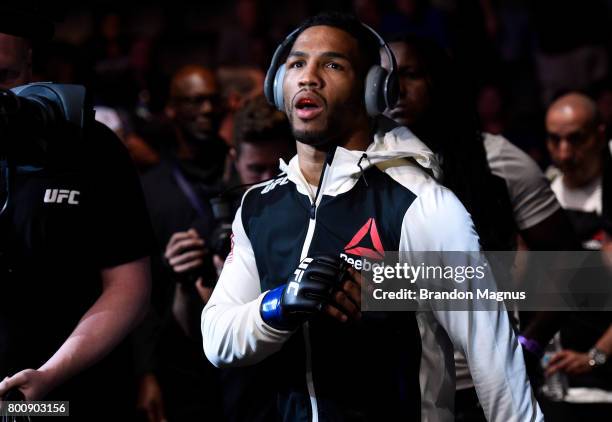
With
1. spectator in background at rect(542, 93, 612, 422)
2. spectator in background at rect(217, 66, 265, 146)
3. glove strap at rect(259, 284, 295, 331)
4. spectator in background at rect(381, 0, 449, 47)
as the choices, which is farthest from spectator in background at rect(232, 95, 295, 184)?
spectator in background at rect(381, 0, 449, 47)

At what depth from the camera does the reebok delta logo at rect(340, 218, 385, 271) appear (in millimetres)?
2688

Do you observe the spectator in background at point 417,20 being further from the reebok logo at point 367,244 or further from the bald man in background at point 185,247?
the reebok logo at point 367,244

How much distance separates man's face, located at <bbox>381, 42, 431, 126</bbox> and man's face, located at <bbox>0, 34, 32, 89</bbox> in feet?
4.01

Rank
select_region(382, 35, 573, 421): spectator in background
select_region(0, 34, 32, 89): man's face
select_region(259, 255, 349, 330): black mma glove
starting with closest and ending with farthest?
select_region(259, 255, 349, 330): black mma glove < select_region(0, 34, 32, 89): man's face < select_region(382, 35, 573, 421): spectator in background

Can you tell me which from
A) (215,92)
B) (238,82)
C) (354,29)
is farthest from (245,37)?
(354,29)

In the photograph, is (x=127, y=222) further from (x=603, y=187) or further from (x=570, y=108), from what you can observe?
(x=570, y=108)

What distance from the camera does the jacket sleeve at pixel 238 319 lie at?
2.63 m

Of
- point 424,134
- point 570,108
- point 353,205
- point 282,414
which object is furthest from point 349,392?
point 570,108

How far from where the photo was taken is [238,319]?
269 cm

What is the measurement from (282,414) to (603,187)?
2.72 meters

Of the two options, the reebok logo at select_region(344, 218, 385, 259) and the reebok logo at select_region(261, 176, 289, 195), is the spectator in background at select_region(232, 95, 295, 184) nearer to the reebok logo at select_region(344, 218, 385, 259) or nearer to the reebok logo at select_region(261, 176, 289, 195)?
the reebok logo at select_region(261, 176, 289, 195)

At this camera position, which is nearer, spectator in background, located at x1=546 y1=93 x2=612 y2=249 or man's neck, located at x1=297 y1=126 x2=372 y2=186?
man's neck, located at x1=297 y1=126 x2=372 y2=186

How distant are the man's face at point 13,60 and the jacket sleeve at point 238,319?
749 millimetres

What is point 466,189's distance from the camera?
3.41 m
